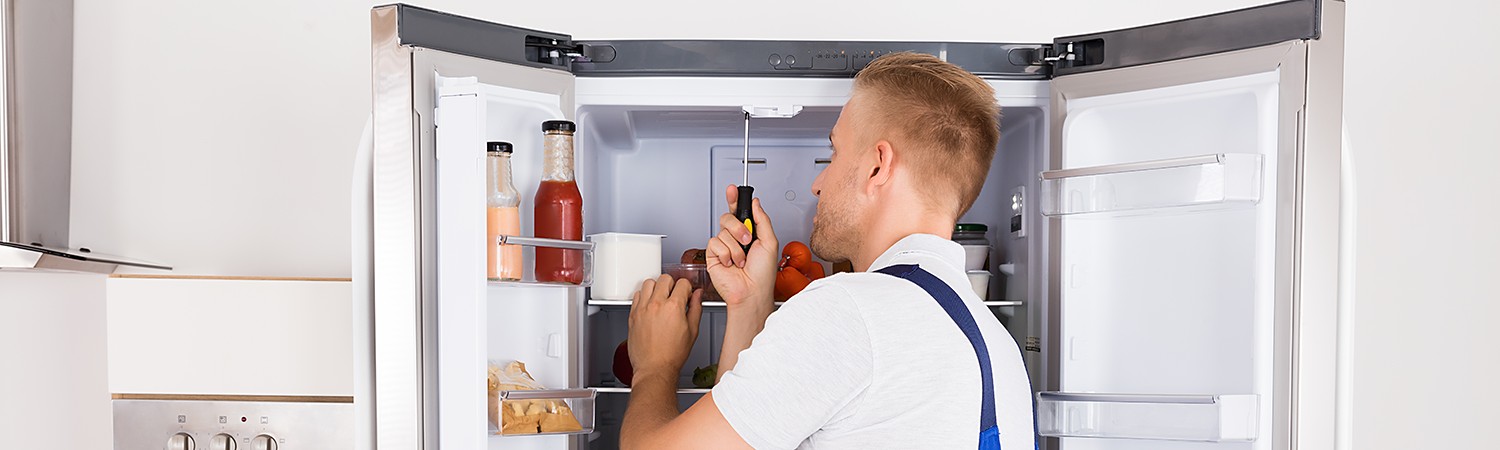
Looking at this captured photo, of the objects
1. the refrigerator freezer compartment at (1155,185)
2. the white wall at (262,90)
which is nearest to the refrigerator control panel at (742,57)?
the refrigerator freezer compartment at (1155,185)

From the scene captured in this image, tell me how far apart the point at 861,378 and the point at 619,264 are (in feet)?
1.91

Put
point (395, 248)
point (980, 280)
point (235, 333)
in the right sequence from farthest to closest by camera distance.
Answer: point (235, 333), point (980, 280), point (395, 248)

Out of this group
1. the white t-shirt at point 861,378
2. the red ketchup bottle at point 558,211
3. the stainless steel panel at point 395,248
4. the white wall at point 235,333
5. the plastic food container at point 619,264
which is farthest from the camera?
the white wall at point 235,333

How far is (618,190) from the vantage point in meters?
1.86

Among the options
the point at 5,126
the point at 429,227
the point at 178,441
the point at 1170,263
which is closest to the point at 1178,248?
the point at 1170,263

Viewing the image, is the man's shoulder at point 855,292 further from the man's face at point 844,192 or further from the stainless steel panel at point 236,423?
the stainless steel panel at point 236,423

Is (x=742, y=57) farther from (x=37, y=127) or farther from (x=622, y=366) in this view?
(x=37, y=127)

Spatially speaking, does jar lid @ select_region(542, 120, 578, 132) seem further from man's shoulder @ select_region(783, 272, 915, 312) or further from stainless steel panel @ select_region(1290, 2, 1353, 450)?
stainless steel panel @ select_region(1290, 2, 1353, 450)

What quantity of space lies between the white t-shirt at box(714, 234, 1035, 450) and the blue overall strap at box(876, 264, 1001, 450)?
0.04 ft

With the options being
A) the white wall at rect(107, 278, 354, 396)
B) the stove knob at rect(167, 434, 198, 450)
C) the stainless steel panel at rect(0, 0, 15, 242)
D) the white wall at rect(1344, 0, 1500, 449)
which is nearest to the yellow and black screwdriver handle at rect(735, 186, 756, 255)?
the white wall at rect(107, 278, 354, 396)

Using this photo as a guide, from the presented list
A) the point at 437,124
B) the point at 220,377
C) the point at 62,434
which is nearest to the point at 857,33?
the point at 437,124

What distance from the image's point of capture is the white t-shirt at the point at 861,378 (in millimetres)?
1058

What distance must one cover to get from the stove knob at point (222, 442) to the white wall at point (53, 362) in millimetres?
499

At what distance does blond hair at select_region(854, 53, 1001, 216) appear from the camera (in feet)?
4.08
